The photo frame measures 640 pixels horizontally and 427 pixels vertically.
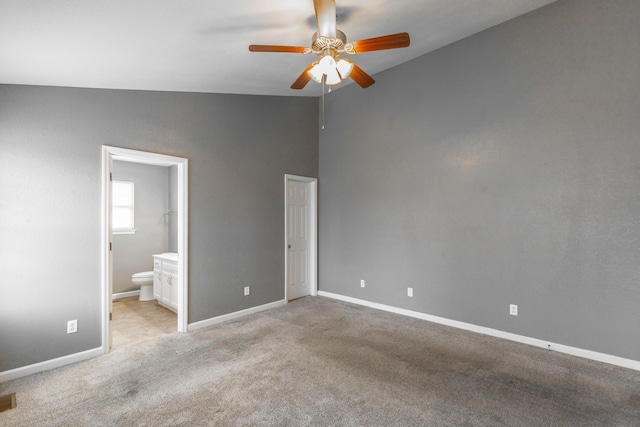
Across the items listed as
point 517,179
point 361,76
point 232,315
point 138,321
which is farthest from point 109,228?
point 517,179

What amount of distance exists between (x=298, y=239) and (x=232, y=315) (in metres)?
1.64

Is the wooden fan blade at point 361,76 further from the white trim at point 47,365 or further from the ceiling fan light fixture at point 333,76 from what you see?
the white trim at point 47,365

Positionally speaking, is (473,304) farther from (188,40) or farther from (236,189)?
(188,40)

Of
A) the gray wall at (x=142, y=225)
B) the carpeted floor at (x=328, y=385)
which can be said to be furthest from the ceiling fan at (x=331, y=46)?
the gray wall at (x=142, y=225)

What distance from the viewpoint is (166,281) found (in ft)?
15.0

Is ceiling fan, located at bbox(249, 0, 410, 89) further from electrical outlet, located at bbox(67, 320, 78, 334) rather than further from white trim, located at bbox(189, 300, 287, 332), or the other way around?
white trim, located at bbox(189, 300, 287, 332)

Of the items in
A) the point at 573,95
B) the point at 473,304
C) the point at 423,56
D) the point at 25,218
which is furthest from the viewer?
the point at 423,56

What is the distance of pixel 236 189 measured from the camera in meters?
4.23

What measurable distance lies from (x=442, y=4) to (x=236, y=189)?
3135 mm

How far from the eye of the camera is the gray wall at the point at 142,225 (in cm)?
537

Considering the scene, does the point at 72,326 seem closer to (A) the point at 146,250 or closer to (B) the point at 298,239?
(A) the point at 146,250

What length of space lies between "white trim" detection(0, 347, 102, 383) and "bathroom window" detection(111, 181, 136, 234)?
2867 mm

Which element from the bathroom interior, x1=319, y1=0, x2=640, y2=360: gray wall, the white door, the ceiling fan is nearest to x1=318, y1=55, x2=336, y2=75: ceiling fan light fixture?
the ceiling fan

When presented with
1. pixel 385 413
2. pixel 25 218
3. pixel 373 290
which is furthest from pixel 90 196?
pixel 373 290
